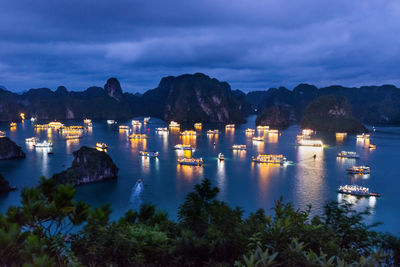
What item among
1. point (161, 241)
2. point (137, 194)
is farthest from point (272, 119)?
point (161, 241)

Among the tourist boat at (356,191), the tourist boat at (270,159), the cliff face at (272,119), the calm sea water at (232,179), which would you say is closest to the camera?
the calm sea water at (232,179)

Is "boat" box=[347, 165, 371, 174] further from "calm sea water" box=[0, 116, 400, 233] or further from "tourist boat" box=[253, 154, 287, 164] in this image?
"tourist boat" box=[253, 154, 287, 164]

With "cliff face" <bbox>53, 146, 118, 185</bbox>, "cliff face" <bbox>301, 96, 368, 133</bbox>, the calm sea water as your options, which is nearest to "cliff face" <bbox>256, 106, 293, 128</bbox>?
"cliff face" <bbox>301, 96, 368, 133</bbox>

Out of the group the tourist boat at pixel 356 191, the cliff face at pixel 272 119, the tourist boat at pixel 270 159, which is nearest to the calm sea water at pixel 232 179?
the tourist boat at pixel 356 191

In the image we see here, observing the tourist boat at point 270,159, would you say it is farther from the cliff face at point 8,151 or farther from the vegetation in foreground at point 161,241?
the cliff face at point 8,151

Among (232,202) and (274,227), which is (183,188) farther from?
(274,227)

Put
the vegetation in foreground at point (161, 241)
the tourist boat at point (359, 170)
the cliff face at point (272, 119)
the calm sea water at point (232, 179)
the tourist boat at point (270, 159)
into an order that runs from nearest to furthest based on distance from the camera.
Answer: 1. the vegetation in foreground at point (161, 241)
2. the calm sea water at point (232, 179)
3. the tourist boat at point (359, 170)
4. the tourist boat at point (270, 159)
5. the cliff face at point (272, 119)
